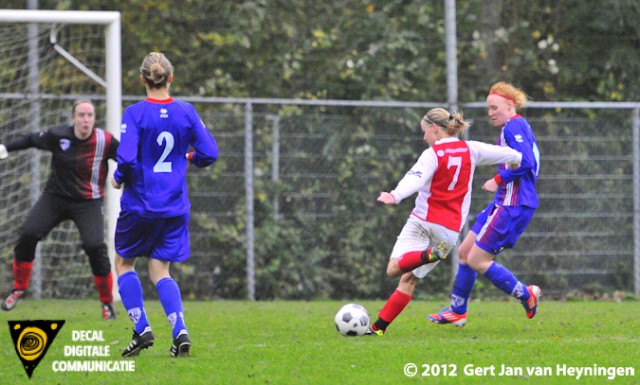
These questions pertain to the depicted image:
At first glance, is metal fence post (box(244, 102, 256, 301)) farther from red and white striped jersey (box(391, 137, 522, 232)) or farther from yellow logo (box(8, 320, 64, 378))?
yellow logo (box(8, 320, 64, 378))

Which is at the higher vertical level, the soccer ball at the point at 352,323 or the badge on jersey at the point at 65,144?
the badge on jersey at the point at 65,144

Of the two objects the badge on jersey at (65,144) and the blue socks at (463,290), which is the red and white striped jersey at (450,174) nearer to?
the blue socks at (463,290)

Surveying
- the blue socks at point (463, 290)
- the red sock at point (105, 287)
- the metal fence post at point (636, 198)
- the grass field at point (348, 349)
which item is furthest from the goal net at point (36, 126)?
the metal fence post at point (636, 198)

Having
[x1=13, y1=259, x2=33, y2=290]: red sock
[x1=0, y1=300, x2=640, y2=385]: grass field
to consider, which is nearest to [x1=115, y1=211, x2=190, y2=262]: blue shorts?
[x1=0, y1=300, x2=640, y2=385]: grass field

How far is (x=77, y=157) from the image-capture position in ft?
34.2

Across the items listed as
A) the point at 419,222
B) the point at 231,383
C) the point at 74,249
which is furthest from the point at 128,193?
the point at 74,249

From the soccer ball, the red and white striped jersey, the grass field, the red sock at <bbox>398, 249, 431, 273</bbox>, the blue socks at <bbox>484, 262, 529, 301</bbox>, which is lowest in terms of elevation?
the grass field

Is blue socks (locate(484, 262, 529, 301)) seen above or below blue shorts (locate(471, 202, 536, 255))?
below

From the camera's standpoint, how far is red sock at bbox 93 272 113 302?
34.0 ft

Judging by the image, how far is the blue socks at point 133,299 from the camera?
7.29 metres

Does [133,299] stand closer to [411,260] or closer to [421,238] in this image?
[411,260]

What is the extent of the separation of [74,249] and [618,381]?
26.7ft

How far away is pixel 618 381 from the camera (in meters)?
6.14

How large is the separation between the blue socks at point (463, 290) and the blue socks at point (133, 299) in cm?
297
